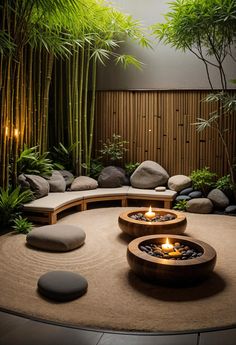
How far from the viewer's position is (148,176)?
20.8 feet

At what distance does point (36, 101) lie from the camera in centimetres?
609

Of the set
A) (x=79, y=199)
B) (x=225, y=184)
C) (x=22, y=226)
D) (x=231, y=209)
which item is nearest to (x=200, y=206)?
(x=231, y=209)

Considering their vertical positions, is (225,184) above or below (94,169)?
below

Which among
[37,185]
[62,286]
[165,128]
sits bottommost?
[62,286]

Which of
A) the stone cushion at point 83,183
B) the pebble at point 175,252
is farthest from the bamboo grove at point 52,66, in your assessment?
the pebble at point 175,252

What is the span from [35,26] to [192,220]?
3531 mm

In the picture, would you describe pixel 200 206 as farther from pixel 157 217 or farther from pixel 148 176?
pixel 157 217

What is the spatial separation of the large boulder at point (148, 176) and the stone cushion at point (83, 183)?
2.25 ft

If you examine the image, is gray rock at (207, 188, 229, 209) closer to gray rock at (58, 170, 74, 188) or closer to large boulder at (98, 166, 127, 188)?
large boulder at (98, 166, 127, 188)

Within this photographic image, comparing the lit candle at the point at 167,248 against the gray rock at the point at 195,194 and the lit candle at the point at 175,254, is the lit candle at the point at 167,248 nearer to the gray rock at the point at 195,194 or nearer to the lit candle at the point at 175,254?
the lit candle at the point at 175,254

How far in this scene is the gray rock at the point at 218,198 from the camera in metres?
5.72

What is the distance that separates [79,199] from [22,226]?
1.27 metres

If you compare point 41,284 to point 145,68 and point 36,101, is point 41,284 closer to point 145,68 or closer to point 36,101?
point 36,101

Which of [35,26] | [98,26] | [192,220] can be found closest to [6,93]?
[35,26]
